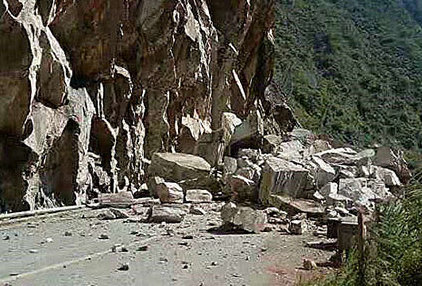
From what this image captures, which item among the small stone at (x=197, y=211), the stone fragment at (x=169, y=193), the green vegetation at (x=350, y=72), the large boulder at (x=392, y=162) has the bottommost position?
the small stone at (x=197, y=211)

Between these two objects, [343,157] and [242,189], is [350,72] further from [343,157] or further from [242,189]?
[242,189]

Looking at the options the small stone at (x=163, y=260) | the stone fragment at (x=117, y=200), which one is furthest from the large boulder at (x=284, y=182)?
the small stone at (x=163, y=260)

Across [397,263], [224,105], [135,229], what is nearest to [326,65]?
[224,105]

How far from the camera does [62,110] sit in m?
20.9

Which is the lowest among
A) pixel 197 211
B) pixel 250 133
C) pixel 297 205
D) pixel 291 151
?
pixel 197 211

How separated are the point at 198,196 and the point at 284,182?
2.92 m

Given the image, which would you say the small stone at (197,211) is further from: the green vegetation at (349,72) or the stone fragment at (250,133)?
the green vegetation at (349,72)

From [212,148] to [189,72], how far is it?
164 inches

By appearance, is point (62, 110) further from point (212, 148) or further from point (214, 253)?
point (212, 148)

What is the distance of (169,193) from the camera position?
2020 cm

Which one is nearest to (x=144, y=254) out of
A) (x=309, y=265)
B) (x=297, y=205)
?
(x=309, y=265)

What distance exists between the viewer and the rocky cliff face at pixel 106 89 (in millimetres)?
18547

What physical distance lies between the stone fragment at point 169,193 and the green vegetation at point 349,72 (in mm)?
47527

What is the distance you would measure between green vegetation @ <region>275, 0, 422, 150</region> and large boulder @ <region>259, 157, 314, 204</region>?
153 ft
